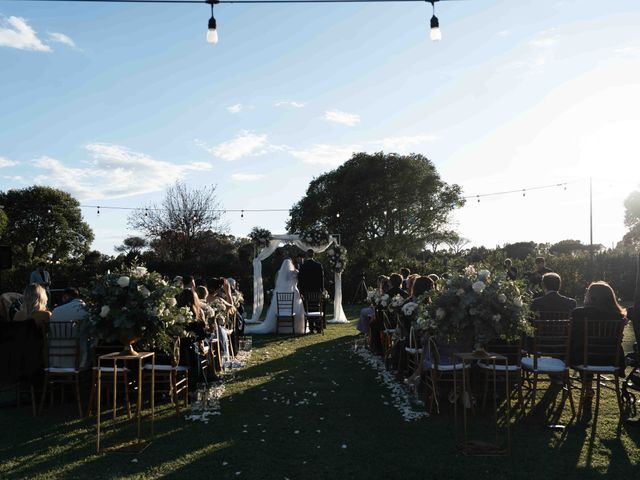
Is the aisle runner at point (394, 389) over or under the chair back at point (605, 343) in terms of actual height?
under

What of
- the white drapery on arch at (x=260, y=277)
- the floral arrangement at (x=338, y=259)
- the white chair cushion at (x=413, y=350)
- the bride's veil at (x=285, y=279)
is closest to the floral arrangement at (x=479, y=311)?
the white chair cushion at (x=413, y=350)

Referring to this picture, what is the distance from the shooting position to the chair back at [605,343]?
644cm

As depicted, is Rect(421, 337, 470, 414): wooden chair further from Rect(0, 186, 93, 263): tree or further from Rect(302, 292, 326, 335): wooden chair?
Rect(0, 186, 93, 263): tree

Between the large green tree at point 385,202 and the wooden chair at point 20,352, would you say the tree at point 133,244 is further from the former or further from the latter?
the wooden chair at point 20,352

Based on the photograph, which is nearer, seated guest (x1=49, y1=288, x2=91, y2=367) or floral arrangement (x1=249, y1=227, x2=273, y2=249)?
seated guest (x1=49, y1=288, x2=91, y2=367)

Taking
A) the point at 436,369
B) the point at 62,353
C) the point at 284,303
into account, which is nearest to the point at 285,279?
the point at 284,303

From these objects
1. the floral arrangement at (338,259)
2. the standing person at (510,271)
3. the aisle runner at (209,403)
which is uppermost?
the floral arrangement at (338,259)

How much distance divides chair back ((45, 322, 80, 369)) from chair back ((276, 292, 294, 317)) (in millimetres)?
8965

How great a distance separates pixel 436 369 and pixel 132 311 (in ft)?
11.4

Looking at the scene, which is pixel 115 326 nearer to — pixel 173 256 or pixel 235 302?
pixel 235 302

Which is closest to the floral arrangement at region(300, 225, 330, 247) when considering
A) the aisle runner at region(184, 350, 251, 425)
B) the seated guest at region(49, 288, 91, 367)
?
the aisle runner at region(184, 350, 251, 425)

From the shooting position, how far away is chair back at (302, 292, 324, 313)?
51.4 feet

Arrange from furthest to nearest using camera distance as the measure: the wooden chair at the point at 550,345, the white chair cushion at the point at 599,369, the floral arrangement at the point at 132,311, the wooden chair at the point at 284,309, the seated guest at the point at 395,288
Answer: the wooden chair at the point at 284,309
the seated guest at the point at 395,288
the wooden chair at the point at 550,345
the white chair cushion at the point at 599,369
the floral arrangement at the point at 132,311

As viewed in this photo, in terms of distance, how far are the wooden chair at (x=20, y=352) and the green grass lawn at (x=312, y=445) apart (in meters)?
0.46
